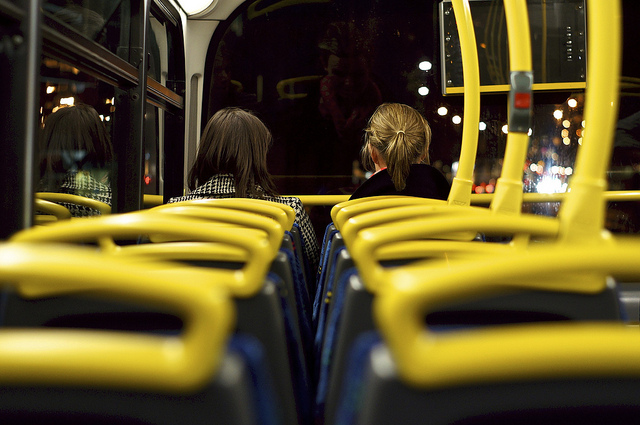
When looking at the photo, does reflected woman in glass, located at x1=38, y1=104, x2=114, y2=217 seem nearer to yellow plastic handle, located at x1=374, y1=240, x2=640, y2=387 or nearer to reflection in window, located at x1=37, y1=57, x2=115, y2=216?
reflection in window, located at x1=37, y1=57, x2=115, y2=216

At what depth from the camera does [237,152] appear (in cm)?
221

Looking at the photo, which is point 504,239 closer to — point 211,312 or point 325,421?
point 325,421

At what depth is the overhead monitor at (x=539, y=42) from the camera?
3547 mm

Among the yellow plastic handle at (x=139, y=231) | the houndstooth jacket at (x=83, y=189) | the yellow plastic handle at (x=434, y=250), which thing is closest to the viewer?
the yellow plastic handle at (x=139, y=231)

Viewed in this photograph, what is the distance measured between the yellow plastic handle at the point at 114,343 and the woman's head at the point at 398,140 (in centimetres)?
194

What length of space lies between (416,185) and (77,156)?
1.37 metres

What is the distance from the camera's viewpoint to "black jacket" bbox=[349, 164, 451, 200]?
2.28 meters

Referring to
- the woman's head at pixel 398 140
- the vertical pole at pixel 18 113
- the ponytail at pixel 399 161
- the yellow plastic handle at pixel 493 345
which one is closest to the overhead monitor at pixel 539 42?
the woman's head at pixel 398 140

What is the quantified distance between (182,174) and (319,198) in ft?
3.07

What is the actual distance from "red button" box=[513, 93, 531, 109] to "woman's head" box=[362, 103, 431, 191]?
1139mm

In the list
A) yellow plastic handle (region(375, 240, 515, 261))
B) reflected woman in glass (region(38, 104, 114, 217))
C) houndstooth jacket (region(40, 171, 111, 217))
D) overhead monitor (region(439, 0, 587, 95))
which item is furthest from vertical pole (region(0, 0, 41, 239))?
overhead monitor (region(439, 0, 587, 95))

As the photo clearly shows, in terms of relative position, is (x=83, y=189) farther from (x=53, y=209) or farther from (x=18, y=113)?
(x=18, y=113)

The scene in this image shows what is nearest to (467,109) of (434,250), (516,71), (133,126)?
(516,71)

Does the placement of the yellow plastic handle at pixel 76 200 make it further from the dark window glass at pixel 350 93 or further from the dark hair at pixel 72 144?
the dark window glass at pixel 350 93
